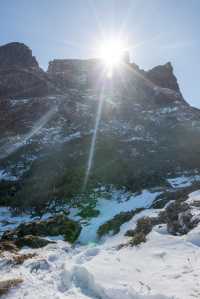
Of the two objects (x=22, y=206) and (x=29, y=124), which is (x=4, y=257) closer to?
(x=22, y=206)

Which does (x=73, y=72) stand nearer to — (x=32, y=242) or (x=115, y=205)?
(x=115, y=205)

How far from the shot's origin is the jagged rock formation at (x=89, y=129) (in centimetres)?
3278

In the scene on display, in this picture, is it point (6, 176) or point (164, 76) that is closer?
point (6, 176)

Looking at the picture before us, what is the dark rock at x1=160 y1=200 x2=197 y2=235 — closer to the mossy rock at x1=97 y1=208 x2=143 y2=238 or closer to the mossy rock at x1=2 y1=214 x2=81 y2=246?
the mossy rock at x1=97 y1=208 x2=143 y2=238

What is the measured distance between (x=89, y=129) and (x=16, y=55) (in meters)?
54.5

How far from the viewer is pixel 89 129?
48.8 m

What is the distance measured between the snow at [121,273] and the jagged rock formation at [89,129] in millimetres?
15188

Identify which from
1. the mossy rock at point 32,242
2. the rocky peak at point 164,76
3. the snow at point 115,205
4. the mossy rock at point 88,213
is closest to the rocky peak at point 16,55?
the rocky peak at point 164,76

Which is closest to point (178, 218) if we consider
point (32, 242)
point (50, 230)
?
point (32, 242)

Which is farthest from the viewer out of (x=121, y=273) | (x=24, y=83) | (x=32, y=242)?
(x=24, y=83)

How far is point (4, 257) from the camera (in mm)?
13750

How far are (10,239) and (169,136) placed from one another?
3584cm

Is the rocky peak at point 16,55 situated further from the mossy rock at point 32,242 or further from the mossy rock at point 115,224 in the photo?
the mossy rock at point 32,242

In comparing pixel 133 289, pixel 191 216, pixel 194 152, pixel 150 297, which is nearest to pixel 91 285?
pixel 133 289
